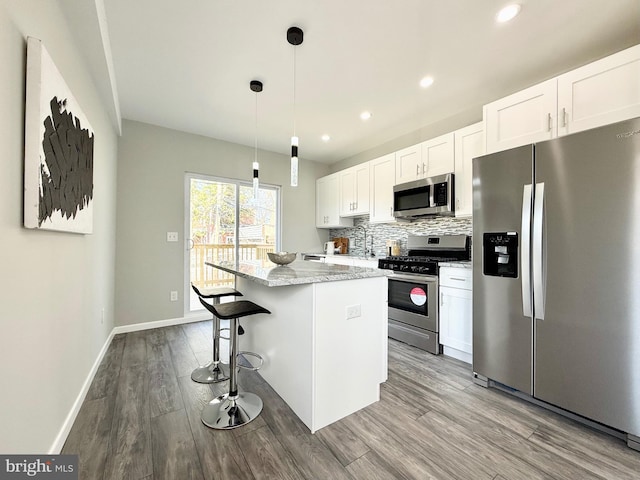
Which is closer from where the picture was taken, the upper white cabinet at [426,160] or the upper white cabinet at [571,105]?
the upper white cabinet at [571,105]

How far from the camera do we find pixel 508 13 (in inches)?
68.1

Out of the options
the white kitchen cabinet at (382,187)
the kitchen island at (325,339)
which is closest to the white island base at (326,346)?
the kitchen island at (325,339)

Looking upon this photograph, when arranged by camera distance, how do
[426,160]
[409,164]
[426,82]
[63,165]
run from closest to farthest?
[63,165]
[426,82]
[426,160]
[409,164]

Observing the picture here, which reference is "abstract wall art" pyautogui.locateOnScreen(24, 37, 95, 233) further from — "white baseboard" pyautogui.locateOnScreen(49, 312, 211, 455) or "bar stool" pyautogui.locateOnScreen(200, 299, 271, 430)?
"white baseboard" pyautogui.locateOnScreen(49, 312, 211, 455)

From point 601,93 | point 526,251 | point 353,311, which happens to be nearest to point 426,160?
point 601,93

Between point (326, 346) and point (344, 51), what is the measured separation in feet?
7.10

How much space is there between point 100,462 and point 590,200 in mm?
3001

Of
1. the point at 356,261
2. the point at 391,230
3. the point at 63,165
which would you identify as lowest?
the point at 356,261

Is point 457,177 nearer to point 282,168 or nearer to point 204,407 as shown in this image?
point 282,168

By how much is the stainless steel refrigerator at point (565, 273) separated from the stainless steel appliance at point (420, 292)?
1.94 feet

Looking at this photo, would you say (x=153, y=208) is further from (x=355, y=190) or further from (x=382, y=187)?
(x=382, y=187)

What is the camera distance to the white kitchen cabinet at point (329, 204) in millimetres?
4547

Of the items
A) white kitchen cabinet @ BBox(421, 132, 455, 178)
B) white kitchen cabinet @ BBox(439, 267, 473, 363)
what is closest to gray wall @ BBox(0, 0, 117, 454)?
white kitchen cabinet @ BBox(439, 267, 473, 363)

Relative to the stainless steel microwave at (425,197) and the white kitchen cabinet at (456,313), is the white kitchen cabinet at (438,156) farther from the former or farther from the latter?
the white kitchen cabinet at (456,313)
